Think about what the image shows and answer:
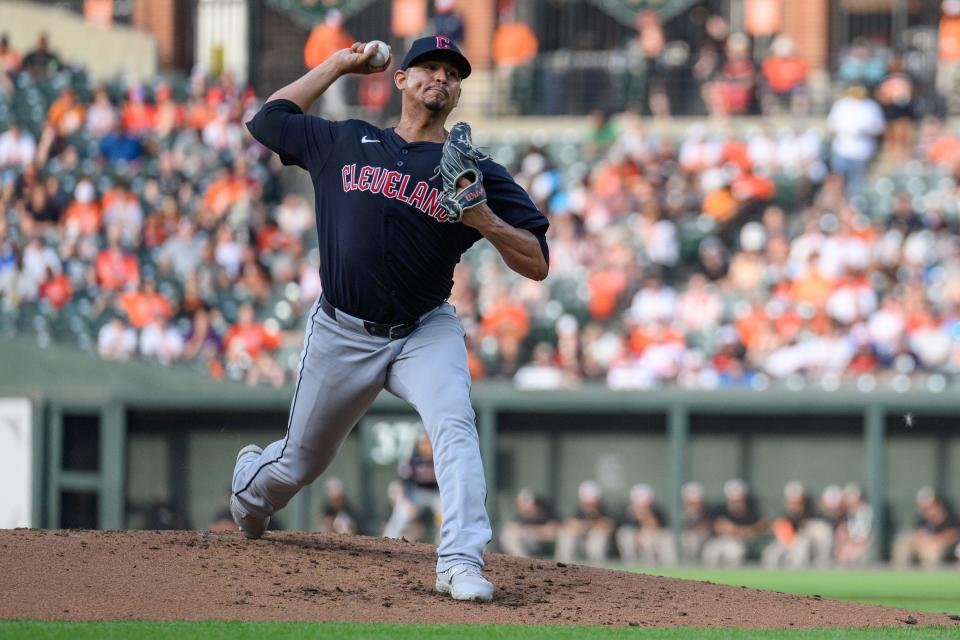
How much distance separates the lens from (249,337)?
15.1 m

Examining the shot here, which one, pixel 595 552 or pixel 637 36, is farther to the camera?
pixel 637 36

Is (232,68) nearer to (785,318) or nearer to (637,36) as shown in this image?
(637,36)

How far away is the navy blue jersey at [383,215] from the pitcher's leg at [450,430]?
160 millimetres

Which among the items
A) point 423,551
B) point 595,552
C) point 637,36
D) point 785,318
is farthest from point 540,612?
point 637,36

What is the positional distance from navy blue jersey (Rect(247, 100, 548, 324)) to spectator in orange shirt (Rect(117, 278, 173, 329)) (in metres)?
9.38

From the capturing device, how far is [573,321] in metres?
→ 14.6

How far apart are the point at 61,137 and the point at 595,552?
7.74 metres

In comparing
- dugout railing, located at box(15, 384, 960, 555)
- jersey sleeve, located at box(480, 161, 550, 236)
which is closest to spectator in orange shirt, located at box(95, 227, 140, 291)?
dugout railing, located at box(15, 384, 960, 555)

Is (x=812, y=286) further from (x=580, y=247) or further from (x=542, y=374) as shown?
(x=542, y=374)

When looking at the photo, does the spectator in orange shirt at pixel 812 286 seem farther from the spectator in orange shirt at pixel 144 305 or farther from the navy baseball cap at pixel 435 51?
the navy baseball cap at pixel 435 51

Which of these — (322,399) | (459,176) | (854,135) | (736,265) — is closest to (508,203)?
(459,176)

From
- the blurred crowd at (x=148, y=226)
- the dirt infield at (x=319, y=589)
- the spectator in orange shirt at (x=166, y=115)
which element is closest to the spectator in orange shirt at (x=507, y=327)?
the blurred crowd at (x=148, y=226)

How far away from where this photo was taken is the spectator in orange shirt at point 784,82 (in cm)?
1839

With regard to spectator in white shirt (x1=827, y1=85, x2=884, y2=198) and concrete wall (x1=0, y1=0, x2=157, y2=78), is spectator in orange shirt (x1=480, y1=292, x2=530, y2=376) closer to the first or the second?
spectator in white shirt (x1=827, y1=85, x2=884, y2=198)
